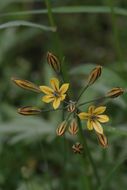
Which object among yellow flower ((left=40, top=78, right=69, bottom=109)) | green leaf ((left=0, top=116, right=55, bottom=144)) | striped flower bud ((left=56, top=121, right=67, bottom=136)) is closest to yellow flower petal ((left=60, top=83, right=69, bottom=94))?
yellow flower ((left=40, top=78, right=69, bottom=109))

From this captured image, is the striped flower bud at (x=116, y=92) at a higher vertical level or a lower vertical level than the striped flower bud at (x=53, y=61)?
lower

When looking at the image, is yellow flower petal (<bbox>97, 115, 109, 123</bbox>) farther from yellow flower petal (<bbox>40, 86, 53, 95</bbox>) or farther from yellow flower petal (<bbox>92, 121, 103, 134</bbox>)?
yellow flower petal (<bbox>40, 86, 53, 95</bbox>)

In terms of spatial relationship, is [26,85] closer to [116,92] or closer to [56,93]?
[56,93]

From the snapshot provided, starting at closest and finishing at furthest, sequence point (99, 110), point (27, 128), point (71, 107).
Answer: point (71, 107) → point (99, 110) → point (27, 128)

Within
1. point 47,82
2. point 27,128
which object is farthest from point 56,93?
point 47,82

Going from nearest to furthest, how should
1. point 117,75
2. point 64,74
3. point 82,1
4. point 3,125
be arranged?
point 64,74, point 117,75, point 3,125, point 82,1

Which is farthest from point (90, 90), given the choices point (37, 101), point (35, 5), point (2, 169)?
point (35, 5)

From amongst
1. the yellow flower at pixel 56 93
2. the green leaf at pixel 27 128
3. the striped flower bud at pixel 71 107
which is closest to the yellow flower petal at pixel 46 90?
the yellow flower at pixel 56 93

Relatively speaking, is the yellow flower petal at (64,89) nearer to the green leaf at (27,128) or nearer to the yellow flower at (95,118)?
the yellow flower at (95,118)

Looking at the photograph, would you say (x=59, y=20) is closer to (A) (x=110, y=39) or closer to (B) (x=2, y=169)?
(A) (x=110, y=39)
